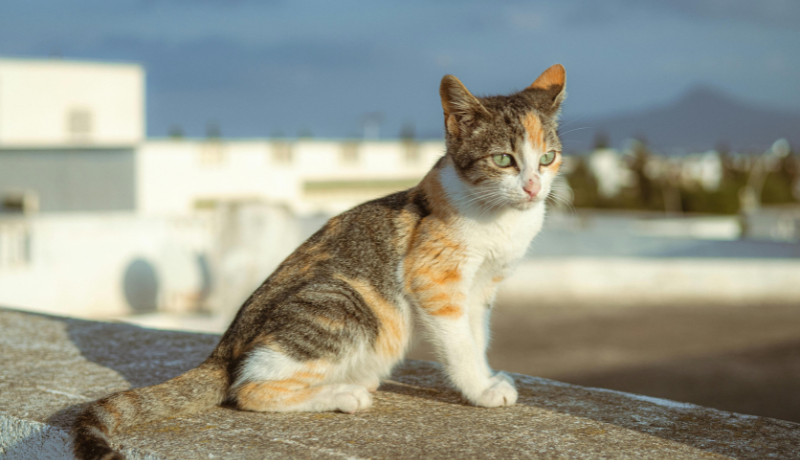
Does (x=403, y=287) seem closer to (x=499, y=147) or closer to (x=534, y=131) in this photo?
(x=499, y=147)

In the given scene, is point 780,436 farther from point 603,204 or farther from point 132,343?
point 603,204

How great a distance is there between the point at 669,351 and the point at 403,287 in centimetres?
1310

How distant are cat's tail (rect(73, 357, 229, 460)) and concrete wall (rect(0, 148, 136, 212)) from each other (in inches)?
973

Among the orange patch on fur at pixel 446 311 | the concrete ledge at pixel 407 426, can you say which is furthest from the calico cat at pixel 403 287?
the concrete ledge at pixel 407 426

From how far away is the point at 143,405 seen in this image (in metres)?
2.51

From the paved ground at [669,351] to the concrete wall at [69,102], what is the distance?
69.0 feet

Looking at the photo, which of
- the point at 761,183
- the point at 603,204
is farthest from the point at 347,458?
the point at 761,183

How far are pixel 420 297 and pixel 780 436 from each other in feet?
4.62

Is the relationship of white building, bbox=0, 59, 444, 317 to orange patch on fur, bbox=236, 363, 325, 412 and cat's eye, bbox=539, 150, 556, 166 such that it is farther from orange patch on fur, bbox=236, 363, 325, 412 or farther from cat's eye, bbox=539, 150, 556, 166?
cat's eye, bbox=539, 150, 556, 166

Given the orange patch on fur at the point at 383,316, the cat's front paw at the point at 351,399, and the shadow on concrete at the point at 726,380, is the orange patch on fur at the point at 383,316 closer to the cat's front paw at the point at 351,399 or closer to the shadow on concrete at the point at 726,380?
the cat's front paw at the point at 351,399

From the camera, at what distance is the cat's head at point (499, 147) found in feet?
8.98

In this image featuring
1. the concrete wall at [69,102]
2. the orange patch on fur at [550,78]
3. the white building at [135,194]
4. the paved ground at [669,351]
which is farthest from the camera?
the concrete wall at [69,102]

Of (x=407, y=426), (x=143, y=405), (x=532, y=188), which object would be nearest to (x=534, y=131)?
(x=532, y=188)

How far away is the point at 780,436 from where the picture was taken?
2449 millimetres
